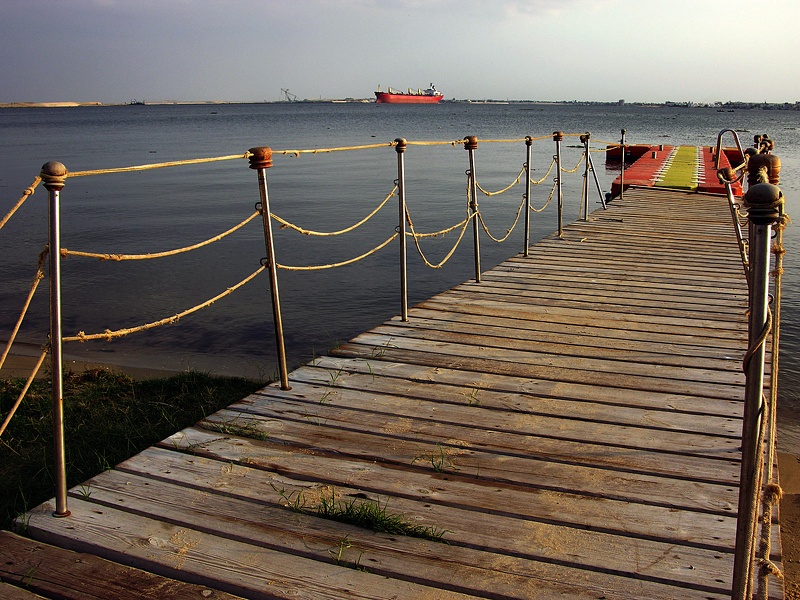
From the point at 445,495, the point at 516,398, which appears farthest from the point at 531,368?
the point at 445,495

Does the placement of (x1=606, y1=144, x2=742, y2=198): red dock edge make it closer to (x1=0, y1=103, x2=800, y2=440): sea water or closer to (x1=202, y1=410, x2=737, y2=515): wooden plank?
(x1=0, y1=103, x2=800, y2=440): sea water

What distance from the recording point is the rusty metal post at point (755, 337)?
1.49 metres

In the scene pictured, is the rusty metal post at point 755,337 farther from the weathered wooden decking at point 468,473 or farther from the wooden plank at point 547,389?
the wooden plank at point 547,389

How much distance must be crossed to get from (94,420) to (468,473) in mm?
3546

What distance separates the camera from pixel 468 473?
297cm

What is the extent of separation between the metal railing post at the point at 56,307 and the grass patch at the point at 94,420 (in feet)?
3.75

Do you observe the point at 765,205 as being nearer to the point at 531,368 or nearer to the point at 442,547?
the point at 442,547

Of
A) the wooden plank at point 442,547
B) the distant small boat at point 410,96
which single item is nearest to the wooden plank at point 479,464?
the wooden plank at point 442,547

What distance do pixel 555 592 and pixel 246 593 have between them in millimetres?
974

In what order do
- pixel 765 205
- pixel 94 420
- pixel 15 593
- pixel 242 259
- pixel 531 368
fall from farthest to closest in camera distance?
pixel 242 259, pixel 94 420, pixel 531 368, pixel 15 593, pixel 765 205

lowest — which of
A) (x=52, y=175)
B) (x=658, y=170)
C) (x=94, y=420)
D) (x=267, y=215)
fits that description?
(x=94, y=420)

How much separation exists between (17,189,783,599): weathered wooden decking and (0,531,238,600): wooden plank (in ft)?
0.16

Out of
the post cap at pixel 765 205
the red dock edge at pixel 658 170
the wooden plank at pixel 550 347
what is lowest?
the wooden plank at pixel 550 347

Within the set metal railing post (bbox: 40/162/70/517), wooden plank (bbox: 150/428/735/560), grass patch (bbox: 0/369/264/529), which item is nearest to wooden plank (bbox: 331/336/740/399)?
wooden plank (bbox: 150/428/735/560)
